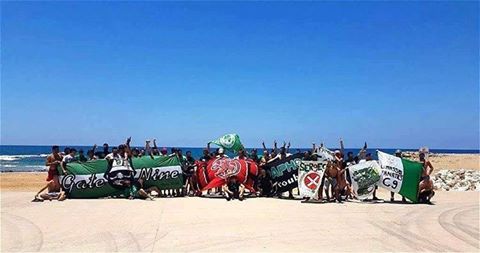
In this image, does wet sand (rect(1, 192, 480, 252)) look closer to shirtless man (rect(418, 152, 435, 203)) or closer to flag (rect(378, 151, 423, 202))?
shirtless man (rect(418, 152, 435, 203))

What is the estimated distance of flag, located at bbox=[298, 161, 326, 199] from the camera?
50.3 ft

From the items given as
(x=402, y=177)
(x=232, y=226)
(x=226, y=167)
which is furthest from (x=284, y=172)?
(x=232, y=226)

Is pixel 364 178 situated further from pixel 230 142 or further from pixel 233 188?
pixel 230 142

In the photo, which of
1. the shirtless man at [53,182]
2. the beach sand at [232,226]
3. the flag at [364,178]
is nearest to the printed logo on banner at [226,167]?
the beach sand at [232,226]

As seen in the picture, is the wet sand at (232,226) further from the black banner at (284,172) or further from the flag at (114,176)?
the black banner at (284,172)

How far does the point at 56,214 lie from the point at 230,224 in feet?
15.4

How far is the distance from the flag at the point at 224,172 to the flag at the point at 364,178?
329cm

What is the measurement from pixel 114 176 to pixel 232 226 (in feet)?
20.0

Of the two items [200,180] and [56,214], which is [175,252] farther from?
[200,180]

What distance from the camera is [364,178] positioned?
15750 millimetres

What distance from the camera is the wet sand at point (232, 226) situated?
367 inches

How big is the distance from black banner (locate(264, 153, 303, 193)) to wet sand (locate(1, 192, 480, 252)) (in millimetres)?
903

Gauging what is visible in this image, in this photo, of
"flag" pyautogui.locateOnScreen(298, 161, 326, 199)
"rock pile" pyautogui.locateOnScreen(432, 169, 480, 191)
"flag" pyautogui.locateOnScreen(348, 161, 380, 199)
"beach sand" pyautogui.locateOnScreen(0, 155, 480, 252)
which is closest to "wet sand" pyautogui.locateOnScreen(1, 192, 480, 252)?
"beach sand" pyautogui.locateOnScreen(0, 155, 480, 252)

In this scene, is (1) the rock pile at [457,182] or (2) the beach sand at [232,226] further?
(1) the rock pile at [457,182]
